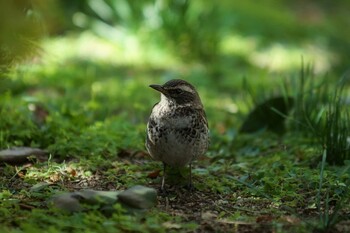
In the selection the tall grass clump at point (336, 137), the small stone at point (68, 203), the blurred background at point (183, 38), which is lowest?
the small stone at point (68, 203)

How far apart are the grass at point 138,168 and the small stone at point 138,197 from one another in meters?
0.07

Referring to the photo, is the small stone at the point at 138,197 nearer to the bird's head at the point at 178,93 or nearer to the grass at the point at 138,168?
the grass at the point at 138,168

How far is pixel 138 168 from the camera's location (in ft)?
18.8

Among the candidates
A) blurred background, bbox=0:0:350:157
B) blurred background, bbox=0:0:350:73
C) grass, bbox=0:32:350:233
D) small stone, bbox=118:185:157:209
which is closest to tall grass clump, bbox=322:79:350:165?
grass, bbox=0:32:350:233

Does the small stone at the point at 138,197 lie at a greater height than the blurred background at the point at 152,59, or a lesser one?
lesser

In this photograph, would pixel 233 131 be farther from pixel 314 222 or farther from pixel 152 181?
pixel 314 222

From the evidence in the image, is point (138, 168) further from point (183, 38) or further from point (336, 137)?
point (183, 38)

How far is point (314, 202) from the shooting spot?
16.0 ft

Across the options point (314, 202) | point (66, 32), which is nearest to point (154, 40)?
point (66, 32)

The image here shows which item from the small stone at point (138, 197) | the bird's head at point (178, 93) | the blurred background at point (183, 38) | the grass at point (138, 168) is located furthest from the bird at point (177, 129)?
the blurred background at point (183, 38)

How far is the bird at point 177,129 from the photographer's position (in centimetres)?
508

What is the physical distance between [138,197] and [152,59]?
652cm

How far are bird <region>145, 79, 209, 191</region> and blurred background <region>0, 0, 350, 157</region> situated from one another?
1058 mm

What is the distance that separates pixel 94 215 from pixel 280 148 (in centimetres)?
282
